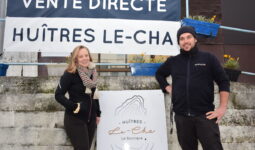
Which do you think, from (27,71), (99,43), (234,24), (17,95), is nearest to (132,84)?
(99,43)

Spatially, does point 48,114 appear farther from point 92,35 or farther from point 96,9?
point 96,9

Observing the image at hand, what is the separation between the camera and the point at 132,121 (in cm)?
449

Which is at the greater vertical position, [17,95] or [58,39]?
[58,39]

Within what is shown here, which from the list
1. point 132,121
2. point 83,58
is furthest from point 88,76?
point 132,121

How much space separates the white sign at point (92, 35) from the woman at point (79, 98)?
121 centimetres

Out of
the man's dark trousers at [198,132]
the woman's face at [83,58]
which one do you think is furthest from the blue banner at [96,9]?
the man's dark trousers at [198,132]

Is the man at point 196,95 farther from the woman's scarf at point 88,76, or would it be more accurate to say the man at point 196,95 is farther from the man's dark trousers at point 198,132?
the woman's scarf at point 88,76

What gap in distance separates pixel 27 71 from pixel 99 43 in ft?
7.67

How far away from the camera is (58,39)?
510 centimetres

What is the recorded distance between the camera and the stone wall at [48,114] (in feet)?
15.0

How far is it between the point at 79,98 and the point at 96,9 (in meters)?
2.01

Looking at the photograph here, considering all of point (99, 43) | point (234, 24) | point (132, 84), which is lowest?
point (132, 84)

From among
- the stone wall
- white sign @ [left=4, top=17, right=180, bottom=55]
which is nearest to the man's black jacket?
the stone wall

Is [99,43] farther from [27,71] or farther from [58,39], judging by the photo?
[27,71]
